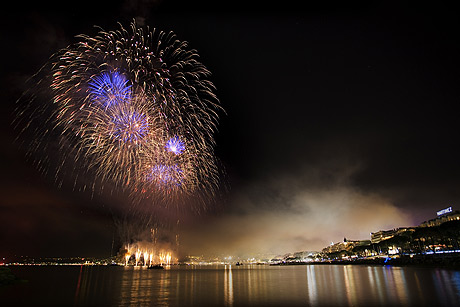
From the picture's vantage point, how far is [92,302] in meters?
25.9

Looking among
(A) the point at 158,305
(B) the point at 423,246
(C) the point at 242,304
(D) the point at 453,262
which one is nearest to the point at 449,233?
(D) the point at 453,262

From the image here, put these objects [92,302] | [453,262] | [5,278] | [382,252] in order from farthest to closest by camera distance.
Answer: [382,252], [453,262], [5,278], [92,302]

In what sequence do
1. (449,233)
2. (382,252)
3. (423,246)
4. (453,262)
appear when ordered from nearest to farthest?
(453,262)
(449,233)
(423,246)
(382,252)

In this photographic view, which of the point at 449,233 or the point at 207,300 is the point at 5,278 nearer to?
the point at 207,300

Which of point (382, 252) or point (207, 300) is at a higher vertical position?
point (382, 252)

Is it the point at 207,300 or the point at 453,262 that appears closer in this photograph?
the point at 207,300

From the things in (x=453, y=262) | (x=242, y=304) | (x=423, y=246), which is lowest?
(x=242, y=304)

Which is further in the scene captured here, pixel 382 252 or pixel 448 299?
pixel 382 252

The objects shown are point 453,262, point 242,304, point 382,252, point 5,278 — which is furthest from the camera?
point 382,252

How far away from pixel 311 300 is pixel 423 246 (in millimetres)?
113190

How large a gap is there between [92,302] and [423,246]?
4899 inches

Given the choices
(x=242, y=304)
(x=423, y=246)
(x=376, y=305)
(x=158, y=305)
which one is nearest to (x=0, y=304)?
(x=158, y=305)

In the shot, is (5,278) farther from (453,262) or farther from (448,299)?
(453,262)

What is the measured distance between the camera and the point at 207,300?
25906 mm
